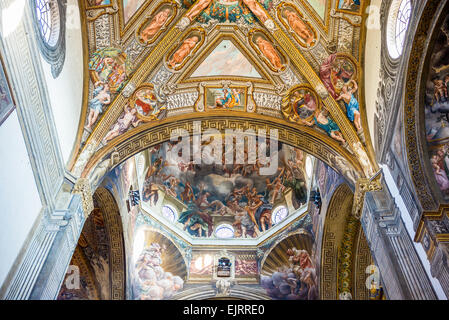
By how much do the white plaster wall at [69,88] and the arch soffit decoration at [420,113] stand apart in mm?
7430

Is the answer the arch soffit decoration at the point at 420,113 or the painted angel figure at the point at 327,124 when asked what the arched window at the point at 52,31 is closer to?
the painted angel figure at the point at 327,124

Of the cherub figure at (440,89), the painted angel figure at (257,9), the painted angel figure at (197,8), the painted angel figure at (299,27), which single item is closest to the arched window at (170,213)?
the painted angel figure at (197,8)

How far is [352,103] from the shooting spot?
11.5 metres

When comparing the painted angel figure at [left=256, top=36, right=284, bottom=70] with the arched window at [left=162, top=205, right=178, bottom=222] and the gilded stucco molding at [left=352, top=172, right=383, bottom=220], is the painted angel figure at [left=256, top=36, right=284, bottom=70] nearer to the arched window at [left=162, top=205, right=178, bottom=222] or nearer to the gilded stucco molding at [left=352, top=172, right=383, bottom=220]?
the gilded stucco molding at [left=352, top=172, right=383, bottom=220]

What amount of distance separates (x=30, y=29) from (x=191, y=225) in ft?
40.6

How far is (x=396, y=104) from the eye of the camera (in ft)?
28.4

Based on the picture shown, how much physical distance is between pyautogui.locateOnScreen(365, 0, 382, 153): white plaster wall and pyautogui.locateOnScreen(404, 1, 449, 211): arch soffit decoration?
211 centimetres

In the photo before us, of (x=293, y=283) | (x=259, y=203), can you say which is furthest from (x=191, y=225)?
(x=293, y=283)

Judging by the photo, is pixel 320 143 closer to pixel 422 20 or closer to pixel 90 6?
pixel 422 20

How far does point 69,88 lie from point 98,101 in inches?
48.0

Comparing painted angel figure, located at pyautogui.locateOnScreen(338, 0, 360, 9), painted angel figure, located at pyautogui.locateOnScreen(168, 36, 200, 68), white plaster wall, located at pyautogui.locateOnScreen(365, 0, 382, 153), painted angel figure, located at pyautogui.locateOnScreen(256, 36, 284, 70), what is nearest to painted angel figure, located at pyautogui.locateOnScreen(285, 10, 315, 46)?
painted angel figure, located at pyautogui.locateOnScreen(256, 36, 284, 70)

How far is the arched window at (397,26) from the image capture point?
8.88m

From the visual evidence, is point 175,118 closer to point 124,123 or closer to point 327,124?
point 124,123
